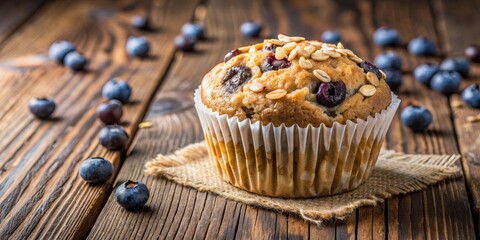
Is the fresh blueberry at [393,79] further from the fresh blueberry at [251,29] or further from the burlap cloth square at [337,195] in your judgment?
the fresh blueberry at [251,29]

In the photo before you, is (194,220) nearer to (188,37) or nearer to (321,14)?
(188,37)

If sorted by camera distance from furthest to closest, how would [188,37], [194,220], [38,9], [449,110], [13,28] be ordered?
[38,9]
[13,28]
[188,37]
[449,110]
[194,220]

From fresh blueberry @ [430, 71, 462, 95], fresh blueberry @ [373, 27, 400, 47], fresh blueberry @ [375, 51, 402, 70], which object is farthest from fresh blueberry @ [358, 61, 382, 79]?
fresh blueberry @ [373, 27, 400, 47]

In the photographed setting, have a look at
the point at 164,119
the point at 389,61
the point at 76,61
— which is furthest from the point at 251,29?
the point at 164,119

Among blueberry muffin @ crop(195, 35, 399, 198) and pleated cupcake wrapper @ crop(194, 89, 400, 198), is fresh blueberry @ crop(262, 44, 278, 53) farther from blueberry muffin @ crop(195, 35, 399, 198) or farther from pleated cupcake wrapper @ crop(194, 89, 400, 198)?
pleated cupcake wrapper @ crop(194, 89, 400, 198)

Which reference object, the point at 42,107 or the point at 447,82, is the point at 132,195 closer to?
the point at 42,107

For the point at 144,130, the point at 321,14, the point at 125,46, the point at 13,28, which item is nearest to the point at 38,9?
the point at 13,28

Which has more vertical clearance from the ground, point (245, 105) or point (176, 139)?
point (245, 105)
